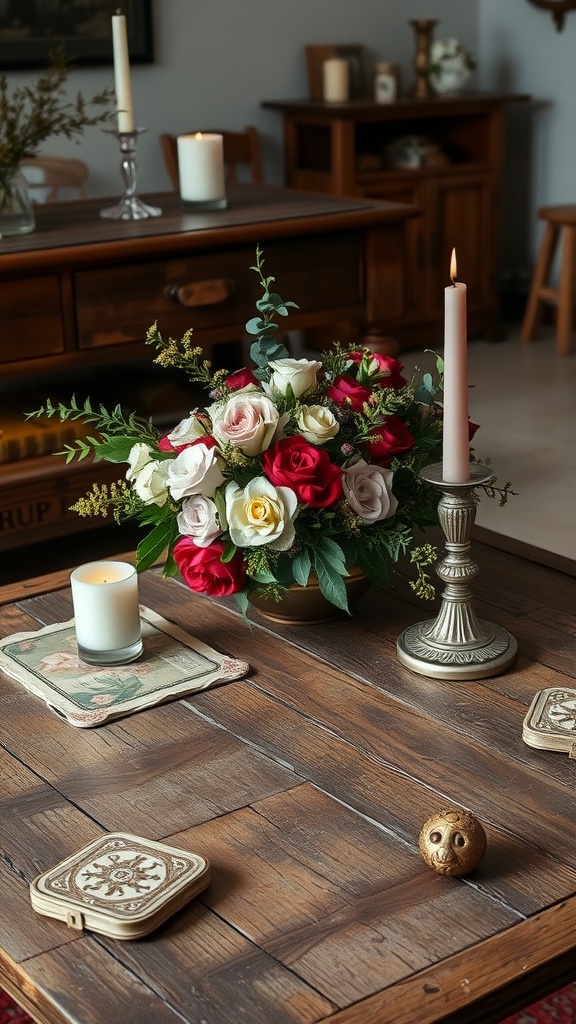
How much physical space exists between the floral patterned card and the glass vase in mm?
1316

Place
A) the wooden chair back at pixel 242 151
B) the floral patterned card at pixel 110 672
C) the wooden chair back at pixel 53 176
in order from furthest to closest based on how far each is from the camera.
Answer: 1. the wooden chair back at pixel 242 151
2. the wooden chair back at pixel 53 176
3. the floral patterned card at pixel 110 672

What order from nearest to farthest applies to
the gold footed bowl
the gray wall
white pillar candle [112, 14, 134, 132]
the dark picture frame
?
the gold footed bowl → white pillar candle [112, 14, 134, 132] → the dark picture frame → the gray wall

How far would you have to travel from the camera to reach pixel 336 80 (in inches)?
181

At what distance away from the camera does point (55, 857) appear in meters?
0.96

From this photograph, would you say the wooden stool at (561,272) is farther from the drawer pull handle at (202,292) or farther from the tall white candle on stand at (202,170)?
the drawer pull handle at (202,292)

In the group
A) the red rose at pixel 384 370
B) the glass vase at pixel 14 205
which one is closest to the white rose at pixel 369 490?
the red rose at pixel 384 370

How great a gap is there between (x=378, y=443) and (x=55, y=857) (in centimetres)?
53

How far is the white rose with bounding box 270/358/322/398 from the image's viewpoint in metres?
1.27

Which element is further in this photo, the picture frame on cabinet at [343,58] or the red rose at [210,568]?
the picture frame on cabinet at [343,58]

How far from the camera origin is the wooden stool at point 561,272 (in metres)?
4.70

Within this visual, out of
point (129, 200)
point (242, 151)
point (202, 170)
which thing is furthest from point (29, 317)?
point (242, 151)

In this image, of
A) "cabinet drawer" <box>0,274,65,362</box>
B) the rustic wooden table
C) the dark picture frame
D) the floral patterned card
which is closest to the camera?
the rustic wooden table

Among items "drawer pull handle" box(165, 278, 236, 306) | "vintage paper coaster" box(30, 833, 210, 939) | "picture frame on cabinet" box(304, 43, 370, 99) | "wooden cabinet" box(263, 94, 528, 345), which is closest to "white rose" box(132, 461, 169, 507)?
"vintage paper coaster" box(30, 833, 210, 939)

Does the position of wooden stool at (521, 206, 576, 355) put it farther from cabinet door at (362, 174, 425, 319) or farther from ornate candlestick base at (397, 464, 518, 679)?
ornate candlestick base at (397, 464, 518, 679)
